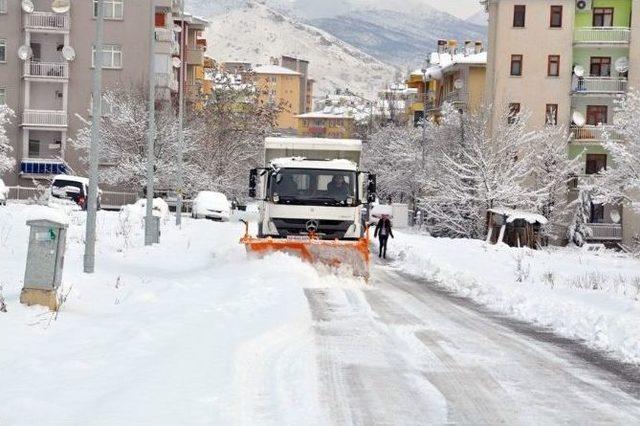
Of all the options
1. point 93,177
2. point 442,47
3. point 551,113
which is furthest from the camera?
point 442,47

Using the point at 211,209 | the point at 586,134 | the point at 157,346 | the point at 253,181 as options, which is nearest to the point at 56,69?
the point at 211,209

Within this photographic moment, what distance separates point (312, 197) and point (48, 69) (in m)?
48.4

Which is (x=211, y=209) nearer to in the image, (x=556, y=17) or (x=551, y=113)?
(x=551, y=113)

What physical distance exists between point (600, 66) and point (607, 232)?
10597mm

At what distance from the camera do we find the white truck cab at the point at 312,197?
73.0 ft

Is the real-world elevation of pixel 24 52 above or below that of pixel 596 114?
above

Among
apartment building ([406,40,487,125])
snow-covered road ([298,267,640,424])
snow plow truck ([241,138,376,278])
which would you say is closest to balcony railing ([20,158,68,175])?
apartment building ([406,40,487,125])

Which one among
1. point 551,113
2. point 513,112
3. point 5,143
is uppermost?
point 551,113

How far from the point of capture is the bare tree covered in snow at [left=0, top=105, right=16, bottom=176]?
2319 inches

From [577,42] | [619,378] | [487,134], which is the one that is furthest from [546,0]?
[619,378]

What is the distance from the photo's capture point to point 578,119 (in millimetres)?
62219

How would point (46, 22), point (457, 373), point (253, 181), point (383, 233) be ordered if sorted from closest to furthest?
1. point (457, 373)
2. point (253, 181)
3. point (383, 233)
4. point (46, 22)

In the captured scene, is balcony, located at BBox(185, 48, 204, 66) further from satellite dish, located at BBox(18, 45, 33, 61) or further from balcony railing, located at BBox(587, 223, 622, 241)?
balcony railing, located at BBox(587, 223, 622, 241)

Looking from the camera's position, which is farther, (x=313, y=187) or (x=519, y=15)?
(x=519, y=15)
